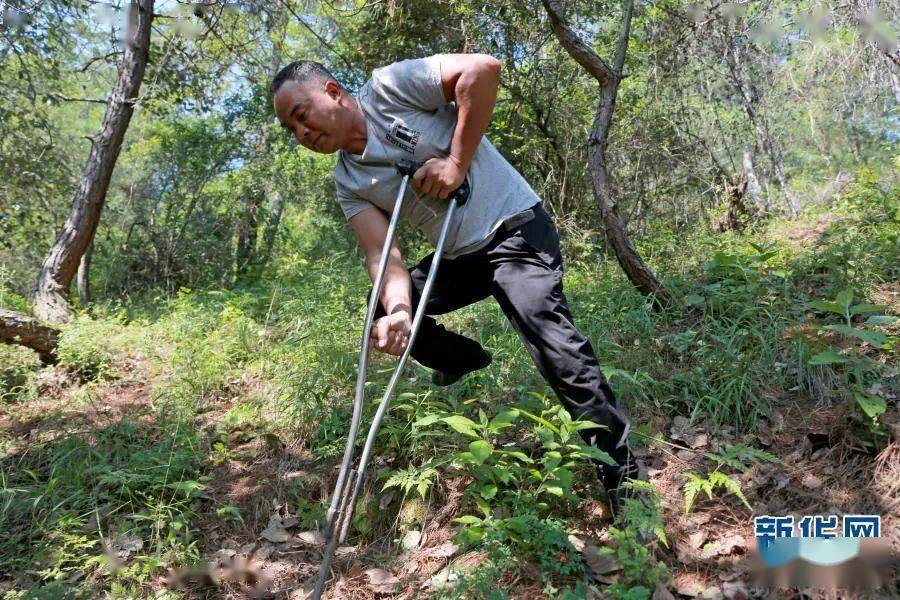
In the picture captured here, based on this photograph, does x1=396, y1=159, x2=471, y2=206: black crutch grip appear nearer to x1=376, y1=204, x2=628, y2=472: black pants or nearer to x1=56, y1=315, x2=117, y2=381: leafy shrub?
x1=376, y1=204, x2=628, y2=472: black pants

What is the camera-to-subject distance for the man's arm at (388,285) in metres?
2.29

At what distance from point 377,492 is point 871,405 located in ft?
7.71

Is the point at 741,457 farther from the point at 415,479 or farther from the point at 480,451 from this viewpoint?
the point at 415,479

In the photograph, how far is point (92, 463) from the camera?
3.63 meters

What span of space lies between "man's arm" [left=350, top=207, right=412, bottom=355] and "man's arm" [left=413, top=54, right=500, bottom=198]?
1.05ft

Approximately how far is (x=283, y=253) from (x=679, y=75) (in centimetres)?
678

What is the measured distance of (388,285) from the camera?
2605mm

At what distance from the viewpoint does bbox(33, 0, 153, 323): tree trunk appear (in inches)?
244

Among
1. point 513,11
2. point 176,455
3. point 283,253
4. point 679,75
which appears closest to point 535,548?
point 176,455

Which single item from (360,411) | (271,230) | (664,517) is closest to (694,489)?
(664,517)

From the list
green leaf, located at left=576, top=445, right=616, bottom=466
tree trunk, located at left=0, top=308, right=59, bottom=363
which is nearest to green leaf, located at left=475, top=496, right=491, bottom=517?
green leaf, located at left=576, top=445, right=616, bottom=466


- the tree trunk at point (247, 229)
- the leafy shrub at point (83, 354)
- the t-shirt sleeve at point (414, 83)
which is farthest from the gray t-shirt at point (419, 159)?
the tree trunk at point (247, 229)

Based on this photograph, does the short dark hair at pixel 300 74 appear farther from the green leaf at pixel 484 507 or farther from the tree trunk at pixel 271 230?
the tree trunk at pixel 271 230

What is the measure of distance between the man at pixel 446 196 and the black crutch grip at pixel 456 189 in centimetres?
4
